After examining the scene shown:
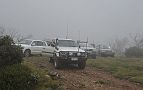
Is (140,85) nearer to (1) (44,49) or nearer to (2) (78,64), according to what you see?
(2) (78,64)

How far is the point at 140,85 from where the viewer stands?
1306 centimetres

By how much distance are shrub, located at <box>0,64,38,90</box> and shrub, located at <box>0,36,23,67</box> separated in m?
0.60

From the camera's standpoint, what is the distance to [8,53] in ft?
37.7

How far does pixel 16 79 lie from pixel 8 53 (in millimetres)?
1493

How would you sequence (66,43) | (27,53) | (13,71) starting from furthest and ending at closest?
(27,53), (66,43), (13,71)

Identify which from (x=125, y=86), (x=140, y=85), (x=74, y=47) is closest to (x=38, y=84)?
(x=125, y=86)

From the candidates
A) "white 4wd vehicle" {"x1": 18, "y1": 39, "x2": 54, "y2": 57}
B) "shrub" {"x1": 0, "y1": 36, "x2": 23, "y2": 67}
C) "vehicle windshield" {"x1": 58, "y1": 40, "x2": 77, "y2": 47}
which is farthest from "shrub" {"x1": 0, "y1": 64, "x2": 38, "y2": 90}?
"white 4wd vehicle" {"x1": 18, "y1": 39, "x2": 54, "y2": 57}

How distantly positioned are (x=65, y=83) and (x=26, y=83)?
7.05 ft

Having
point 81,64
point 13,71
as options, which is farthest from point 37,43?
point 13,71

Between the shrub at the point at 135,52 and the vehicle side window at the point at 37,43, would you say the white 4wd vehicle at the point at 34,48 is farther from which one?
the shrub at the point at 135,52

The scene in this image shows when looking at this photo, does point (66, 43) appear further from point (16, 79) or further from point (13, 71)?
point (16, 79)

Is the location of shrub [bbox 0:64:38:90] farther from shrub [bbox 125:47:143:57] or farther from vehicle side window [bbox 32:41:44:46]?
shrub [bbox 125:47:143:57]

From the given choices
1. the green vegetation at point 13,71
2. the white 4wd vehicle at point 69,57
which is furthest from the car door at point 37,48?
the green vegetation at point 13,71

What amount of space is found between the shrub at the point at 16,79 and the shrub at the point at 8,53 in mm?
603
